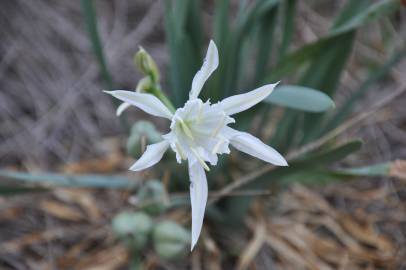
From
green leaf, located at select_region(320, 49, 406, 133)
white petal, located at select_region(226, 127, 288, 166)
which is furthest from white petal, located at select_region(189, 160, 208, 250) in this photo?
green leaf, located at select_region(320, 49, 406, 133)

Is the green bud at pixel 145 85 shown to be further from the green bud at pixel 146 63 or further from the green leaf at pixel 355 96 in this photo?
the green leaf at pixel 355 96

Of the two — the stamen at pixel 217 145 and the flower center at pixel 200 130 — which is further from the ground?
the flower center at pixel 200 130

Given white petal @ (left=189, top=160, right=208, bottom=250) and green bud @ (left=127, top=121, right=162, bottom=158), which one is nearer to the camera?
white petal @ (left=189, top=160, right=208, bottom=250)

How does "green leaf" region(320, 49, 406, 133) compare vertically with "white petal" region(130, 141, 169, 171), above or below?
above

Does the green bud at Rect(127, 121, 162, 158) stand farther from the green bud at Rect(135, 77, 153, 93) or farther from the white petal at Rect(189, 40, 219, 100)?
the white petal at Rect(189, 40, 219, 100)

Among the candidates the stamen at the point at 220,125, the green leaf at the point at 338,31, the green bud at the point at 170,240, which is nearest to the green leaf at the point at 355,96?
the green leaf at the point at 338,31

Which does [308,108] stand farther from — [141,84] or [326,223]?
[326,223]
